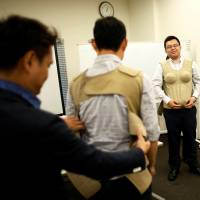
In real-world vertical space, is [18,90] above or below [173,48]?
above

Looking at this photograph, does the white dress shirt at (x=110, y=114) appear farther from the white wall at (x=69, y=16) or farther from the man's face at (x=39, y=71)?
Result: the white wall at (x=69, y=16)

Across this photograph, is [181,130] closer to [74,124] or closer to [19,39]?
[74,124]

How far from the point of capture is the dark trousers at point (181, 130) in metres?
3.08

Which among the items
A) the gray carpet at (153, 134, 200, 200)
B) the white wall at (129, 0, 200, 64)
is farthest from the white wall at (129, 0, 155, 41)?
the gray carpet at (153, 134, 200, 200)

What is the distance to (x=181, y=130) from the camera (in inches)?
A: 125

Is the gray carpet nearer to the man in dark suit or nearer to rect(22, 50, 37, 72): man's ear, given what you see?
the man in dark suit

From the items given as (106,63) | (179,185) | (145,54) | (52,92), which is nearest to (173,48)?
(145,54)

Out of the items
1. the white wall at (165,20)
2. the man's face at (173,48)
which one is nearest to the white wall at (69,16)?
the white wall at (165,20)

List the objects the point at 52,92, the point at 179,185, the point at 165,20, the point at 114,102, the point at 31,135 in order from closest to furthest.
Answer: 1. the point at 31,135
2. the point at 114,102
3. the point at 179,185
4. the point at 52,92
5. the point at 165,20

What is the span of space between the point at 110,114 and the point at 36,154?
62 centimetres

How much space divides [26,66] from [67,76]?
3.98 meters

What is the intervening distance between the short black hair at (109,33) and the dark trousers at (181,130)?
1.91 meters

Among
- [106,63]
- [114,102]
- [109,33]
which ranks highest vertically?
[109,33]

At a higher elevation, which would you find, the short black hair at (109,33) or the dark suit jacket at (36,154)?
the short black hair at (109,33)
